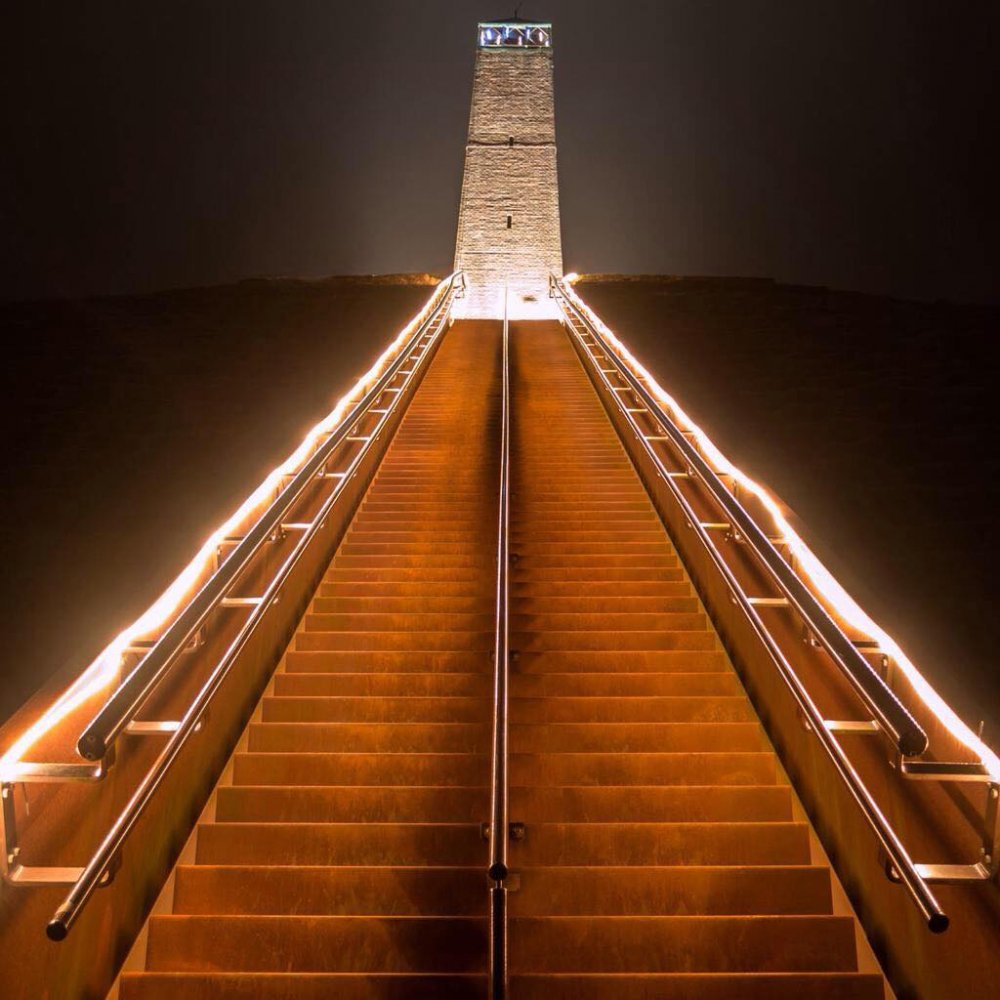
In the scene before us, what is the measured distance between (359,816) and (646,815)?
43.6 inches

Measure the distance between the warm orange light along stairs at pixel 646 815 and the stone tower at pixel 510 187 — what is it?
18.3 m

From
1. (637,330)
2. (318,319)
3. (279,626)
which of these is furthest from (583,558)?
(318,319)

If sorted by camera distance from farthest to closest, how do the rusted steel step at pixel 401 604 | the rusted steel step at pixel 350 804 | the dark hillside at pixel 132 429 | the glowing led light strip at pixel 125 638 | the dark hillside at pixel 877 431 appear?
the dark hillside at pixel 132 429 < the dark hillside at pixel 877 431 < the rusted steel step at pixel 401 604 < the rusted steel step at pixel 350 804 < the glowing led light strip at pixel 125 638

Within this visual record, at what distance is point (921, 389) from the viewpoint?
1142 centimetres

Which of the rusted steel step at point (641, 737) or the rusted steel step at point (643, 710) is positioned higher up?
the rusted steel step at point (643, 710)

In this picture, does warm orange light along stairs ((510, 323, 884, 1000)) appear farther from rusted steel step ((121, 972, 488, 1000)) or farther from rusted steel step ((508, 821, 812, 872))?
rusted steel step ((121, 972, 488, 1000))

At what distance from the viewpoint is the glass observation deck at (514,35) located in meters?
26.2

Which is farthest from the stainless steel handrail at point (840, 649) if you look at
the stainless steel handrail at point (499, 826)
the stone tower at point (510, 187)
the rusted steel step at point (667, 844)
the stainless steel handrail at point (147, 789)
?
the stone tower at point (510, 187)

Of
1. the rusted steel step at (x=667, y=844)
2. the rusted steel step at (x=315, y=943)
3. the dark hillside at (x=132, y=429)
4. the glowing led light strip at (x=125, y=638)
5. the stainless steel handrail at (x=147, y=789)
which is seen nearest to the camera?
the stainless steel handrail at (x=147, y=789)

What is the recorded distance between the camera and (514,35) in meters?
26.4

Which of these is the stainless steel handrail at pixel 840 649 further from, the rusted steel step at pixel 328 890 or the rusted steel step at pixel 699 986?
the rusted steel step at pixel 328 890

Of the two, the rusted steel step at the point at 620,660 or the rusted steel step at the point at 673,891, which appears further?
the rusted steel step at the point at 620,660

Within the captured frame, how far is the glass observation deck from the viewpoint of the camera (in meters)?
26.2

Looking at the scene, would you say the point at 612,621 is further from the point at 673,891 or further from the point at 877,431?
the point at 877,431
